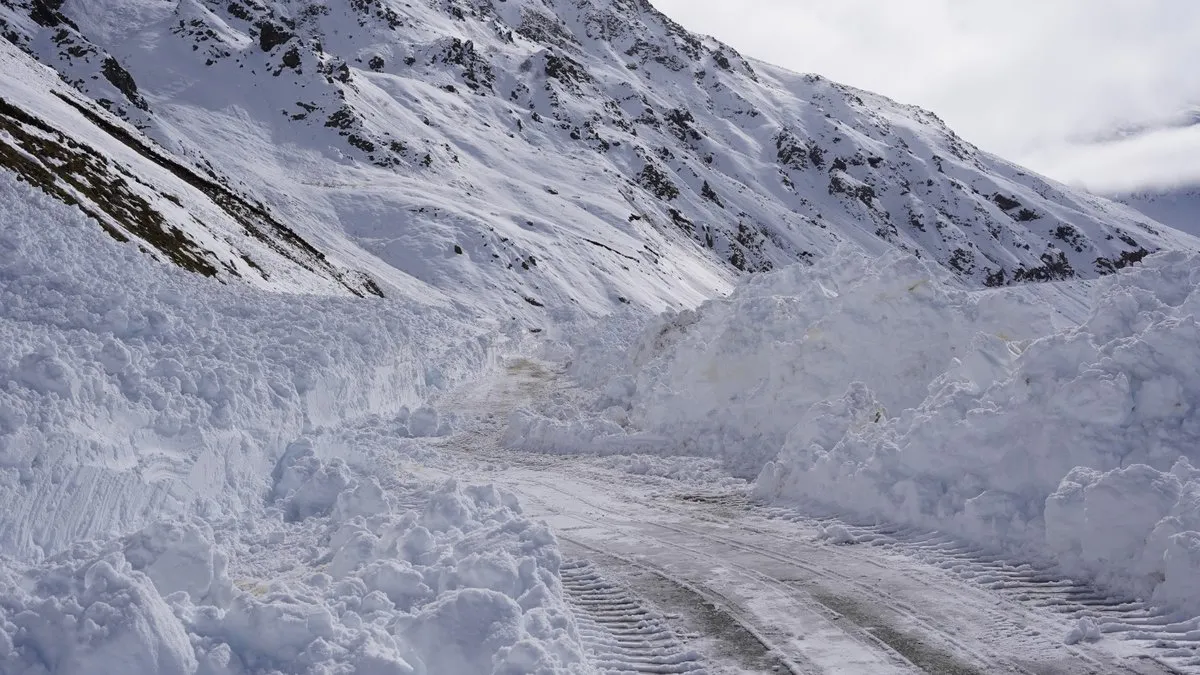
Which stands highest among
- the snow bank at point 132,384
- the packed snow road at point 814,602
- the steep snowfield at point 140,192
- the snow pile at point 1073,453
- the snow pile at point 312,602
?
the snow pile at point 1073,453

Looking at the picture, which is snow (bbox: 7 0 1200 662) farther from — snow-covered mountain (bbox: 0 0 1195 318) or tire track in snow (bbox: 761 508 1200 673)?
snow-covered mountain (bbox: 0 0 1195 318)

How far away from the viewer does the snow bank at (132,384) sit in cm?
911

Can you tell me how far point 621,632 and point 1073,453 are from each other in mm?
5474

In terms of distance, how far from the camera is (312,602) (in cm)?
658

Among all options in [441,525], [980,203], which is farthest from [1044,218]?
[441,525]

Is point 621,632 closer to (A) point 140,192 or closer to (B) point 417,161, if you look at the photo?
(A) point 140,192

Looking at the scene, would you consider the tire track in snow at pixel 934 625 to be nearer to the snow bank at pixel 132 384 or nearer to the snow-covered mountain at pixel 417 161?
the snow bank at pixel 132 384

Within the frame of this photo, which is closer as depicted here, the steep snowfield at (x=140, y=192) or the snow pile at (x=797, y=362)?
the snow pile at (x=797, y=362)

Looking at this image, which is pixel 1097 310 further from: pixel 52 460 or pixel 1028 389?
pixel 52 460

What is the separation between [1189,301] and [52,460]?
1250cm

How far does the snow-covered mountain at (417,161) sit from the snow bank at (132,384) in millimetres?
8410

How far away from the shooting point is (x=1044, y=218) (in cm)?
19638

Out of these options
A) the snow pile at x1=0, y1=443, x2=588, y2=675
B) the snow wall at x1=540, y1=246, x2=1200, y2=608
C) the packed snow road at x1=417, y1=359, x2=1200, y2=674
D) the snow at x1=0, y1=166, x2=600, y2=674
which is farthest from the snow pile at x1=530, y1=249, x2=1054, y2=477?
the snow pile at x1=0, y1=443, x2=588, y2=675

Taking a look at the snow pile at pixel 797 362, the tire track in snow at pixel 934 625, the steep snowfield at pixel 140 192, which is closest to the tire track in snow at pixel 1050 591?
the tire track in snow at pixel 934 625
